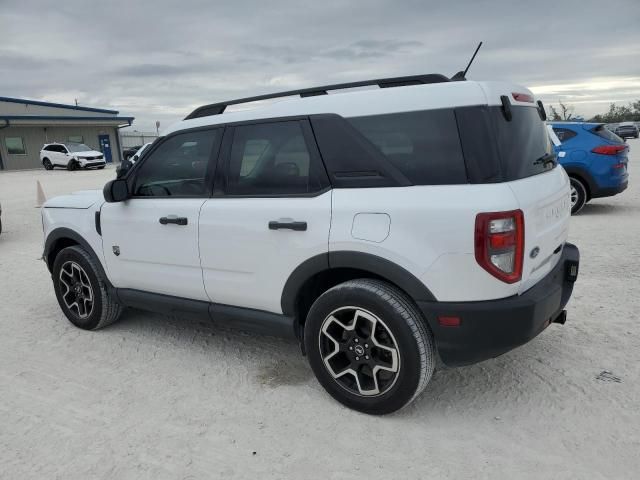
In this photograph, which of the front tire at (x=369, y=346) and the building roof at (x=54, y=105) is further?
the building roof at (x=54, y=105)

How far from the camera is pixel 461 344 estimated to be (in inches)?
103

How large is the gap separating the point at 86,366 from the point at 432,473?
2.56m

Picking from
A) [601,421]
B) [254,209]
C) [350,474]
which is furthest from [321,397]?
[601,421]

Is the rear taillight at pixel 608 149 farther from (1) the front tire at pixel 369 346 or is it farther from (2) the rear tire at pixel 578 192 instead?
(1) the front tire at pixel 369 346

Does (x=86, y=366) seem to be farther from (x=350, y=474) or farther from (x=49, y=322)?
(x=350, y=474)

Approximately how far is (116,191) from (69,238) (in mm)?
1016

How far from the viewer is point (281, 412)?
2.99 m

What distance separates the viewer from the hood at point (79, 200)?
164 inches

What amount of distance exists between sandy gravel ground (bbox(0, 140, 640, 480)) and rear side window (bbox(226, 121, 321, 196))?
127 centimetres

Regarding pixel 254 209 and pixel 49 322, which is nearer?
pixel 254 209

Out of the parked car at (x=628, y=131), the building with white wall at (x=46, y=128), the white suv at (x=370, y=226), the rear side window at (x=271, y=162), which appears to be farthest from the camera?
the parked car at (x=628, y=131)

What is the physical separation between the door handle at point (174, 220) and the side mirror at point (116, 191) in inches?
17.9

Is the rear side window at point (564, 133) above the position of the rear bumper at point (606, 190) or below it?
above

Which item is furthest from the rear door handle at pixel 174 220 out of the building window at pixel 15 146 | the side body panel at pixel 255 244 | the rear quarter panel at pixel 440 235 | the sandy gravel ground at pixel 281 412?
the building window at pixel 15 146
